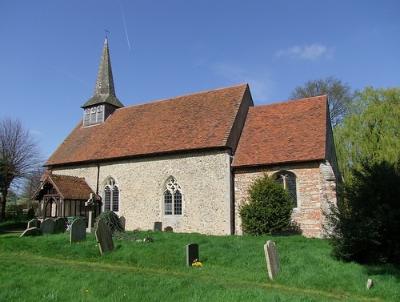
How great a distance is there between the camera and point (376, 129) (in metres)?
27.3

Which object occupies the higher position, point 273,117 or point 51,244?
point 273,117

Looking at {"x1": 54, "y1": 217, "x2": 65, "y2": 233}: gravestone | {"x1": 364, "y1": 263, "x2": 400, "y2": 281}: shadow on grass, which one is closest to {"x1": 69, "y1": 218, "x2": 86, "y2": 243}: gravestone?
{"x1": 54, "y1": 217, "x2": 65, "y2": 233}: gravestone

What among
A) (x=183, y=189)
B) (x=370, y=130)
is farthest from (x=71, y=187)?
(x=370, y=130)

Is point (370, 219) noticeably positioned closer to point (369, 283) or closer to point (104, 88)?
point (369, 283)

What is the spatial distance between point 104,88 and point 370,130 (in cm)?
2022

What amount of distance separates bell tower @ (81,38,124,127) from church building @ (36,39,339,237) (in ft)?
8.74

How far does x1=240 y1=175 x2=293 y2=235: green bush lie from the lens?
18156 millimetres

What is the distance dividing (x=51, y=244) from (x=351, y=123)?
21847 millimetres

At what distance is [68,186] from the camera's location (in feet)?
77.0

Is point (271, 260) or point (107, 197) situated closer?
point (271, 260)

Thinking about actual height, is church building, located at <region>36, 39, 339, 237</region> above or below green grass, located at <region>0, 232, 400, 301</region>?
above

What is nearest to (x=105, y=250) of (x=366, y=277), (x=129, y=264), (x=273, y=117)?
(x=129, y=264)

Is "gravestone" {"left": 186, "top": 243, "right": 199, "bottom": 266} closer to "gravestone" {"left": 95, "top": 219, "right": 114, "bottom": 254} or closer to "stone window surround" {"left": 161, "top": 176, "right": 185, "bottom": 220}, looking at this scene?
"gravestone" {"left": 95, "top": 219, "right": 114, "bottom": 254}

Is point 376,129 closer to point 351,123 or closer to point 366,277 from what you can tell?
point 351,123
